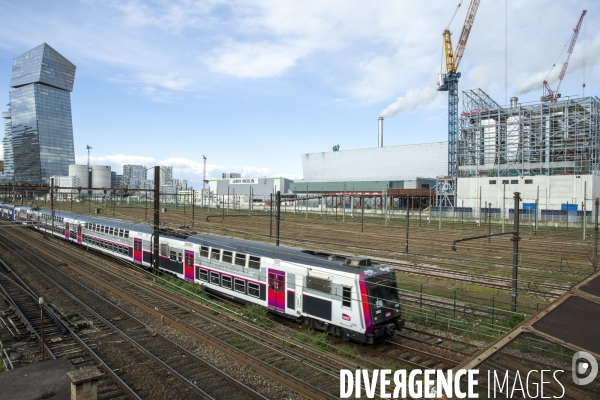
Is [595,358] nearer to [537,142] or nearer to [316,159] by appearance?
[537,142]

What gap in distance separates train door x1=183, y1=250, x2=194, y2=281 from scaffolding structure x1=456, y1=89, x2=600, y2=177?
6254 centimetres

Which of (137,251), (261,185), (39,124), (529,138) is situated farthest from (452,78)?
(39,124)

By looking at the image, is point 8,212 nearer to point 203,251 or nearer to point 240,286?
point 203,251

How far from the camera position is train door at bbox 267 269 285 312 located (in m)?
15.3

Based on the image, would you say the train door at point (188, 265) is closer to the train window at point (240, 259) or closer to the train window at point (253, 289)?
the train window at point (240, 259)

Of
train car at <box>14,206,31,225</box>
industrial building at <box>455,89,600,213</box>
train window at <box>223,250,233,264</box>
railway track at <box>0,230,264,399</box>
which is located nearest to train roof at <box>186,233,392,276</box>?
train window at <box>223,250,233,264</box>

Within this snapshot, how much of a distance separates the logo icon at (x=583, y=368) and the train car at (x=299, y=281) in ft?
25.8

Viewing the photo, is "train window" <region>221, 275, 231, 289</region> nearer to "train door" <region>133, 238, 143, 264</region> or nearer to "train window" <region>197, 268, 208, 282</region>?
"train window" <region>197, 268, 208, 282</region>

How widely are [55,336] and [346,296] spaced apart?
34.8ft

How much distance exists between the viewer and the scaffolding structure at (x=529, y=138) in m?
64.7

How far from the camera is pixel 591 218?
5134 cm

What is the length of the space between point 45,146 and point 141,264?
200553mm

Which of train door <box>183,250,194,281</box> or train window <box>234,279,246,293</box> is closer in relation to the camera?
train window <box>234,279,246,293</box>

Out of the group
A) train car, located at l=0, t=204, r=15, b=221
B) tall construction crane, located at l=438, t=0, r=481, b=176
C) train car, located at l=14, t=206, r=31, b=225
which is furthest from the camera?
tall construction crane, located at l=438, t=0, r=481, b=176
